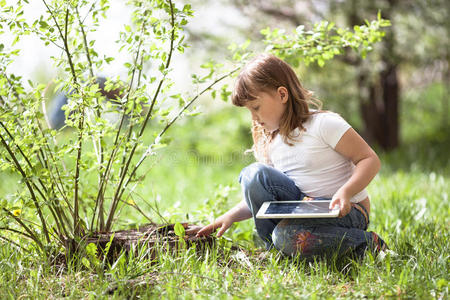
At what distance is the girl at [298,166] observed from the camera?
198cm

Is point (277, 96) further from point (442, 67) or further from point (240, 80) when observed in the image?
point (442, 67)

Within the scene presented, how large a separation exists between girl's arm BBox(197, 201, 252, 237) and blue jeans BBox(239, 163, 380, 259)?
3.4 inches

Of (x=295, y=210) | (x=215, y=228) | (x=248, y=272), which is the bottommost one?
(x=248, y=272)

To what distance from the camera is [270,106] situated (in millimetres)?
2107

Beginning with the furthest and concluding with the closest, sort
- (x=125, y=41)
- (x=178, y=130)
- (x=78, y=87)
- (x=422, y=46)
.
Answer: (x=178, y=130)
(x=422, y=46)
(x=125, y=41)
(x=78, y=87)

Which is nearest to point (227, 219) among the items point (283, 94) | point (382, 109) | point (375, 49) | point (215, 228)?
point (215, 228)

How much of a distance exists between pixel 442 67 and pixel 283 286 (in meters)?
4.33

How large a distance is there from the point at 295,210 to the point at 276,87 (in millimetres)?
559

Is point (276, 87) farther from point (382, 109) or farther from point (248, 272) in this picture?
point (382, 109)

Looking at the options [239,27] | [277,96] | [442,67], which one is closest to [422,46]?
[442,67]

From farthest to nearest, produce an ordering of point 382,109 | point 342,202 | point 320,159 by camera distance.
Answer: point 382,109, point 320,159, point 342,202

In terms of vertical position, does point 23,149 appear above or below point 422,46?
below

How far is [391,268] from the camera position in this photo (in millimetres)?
1874

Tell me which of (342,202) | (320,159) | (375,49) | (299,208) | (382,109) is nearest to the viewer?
(342,202)
